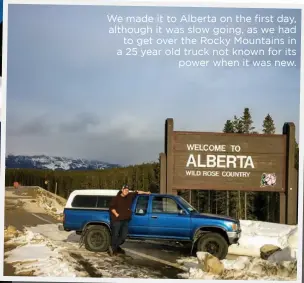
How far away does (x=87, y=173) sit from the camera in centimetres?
777

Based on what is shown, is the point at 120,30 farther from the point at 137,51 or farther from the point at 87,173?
the point at 87,173

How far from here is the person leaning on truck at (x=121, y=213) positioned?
26.0ft

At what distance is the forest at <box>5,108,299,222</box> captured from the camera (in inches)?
307

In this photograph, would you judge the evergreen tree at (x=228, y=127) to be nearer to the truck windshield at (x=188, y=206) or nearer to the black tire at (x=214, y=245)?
the truck windshield at (x=188, y=206)

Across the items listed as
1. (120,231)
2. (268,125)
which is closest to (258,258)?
(268,125)

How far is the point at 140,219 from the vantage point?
7.91m

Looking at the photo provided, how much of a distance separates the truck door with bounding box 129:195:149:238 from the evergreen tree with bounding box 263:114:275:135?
1815mm

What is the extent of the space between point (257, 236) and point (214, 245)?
1.95ft

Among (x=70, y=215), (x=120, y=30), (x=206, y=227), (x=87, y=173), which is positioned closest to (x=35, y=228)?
(x=70, y=215)

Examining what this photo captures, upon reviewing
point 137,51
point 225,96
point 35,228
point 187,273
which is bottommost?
point 187,273

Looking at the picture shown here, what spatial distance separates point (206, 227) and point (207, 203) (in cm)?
32

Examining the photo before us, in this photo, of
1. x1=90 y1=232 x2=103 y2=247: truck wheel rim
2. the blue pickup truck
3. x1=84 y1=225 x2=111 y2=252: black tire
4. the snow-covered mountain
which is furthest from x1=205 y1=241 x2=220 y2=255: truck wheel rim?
the snow-covered mountain

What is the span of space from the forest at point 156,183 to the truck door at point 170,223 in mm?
239

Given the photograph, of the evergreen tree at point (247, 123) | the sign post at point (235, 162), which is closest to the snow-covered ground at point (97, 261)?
the sign post at point (235, 162)
